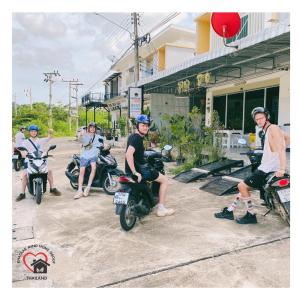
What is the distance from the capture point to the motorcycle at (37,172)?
5.27 m

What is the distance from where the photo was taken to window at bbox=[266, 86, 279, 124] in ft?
33.2

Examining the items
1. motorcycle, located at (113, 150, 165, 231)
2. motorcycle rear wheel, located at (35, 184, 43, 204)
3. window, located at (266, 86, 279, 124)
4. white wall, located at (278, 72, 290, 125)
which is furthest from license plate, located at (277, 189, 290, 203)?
window, located at (266, 86, 279, 124)

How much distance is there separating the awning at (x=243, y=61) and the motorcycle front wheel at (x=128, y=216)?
13.9ft

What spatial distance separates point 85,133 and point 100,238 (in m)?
2.64

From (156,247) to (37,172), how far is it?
2.79 metres

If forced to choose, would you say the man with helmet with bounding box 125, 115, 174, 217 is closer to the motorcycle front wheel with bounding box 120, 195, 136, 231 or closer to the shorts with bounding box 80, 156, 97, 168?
the motorcycle front wheel with bounding box 120, 195, 136, 231

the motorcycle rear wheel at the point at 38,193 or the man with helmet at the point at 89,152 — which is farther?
the man with helmet at the point at 89,152

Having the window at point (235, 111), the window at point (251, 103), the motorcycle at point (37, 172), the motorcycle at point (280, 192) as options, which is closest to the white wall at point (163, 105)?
the window at point (235, 111)

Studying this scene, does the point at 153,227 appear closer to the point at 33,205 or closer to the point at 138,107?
the point at 33,205

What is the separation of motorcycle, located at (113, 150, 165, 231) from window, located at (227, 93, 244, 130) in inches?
324

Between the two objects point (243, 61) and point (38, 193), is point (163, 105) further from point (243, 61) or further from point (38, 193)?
point (38, 193)

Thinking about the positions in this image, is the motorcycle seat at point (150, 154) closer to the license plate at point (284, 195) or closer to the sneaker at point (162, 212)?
the sneaker at point (162, 212)

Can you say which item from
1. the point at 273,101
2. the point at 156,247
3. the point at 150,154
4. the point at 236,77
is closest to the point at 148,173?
the point at 150,154

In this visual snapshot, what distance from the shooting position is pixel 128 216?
13.0 ft
